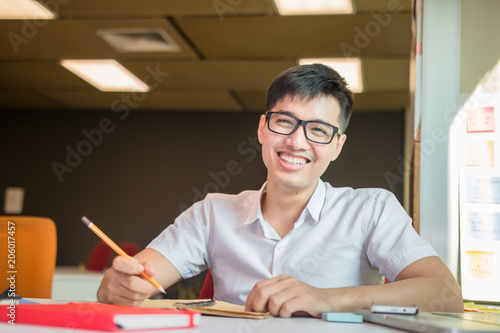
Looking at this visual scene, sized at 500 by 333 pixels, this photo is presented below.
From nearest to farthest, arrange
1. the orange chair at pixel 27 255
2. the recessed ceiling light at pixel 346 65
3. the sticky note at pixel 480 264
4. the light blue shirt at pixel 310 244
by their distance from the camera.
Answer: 1. the light blue shirt at pixel 310 244
2. the sticky note at pixel 480 264
3. the orange chair at pixel 27 255
4. the recessed ceiling light at pixel 346 65

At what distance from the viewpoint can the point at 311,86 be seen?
161cm

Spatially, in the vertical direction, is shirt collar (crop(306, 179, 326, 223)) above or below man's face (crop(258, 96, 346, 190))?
below

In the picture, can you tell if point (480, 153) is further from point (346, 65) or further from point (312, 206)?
point (346, 65)

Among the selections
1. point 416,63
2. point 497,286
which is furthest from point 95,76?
point 497,286

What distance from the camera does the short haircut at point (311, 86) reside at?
1615 millimetres

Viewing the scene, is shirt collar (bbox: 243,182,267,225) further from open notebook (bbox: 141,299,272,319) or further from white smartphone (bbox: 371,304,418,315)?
white smartphone (bbox: 371,304,418,315)

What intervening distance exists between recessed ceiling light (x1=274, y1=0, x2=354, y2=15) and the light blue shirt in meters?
2.27

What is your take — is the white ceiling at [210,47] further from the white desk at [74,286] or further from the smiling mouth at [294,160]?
the smiling mouth at [294,160]

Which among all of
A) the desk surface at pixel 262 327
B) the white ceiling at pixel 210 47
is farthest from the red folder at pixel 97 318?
the white ceiling at pixel 210 47

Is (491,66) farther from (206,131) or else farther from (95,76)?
(206,131)

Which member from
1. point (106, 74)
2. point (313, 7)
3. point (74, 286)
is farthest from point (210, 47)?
point (74, 286)

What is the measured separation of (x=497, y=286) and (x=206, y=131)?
5411 mm

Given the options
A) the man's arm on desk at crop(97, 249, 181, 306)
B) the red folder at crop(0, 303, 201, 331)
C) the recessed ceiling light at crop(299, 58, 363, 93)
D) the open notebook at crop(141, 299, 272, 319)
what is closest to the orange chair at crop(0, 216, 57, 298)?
the man's arm on desk at crop(97, 249, 181, 306)

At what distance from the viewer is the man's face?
160 cm
